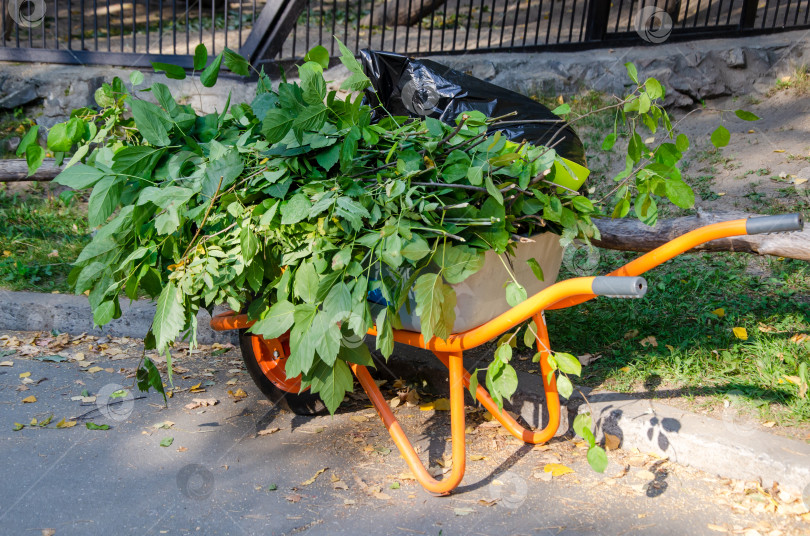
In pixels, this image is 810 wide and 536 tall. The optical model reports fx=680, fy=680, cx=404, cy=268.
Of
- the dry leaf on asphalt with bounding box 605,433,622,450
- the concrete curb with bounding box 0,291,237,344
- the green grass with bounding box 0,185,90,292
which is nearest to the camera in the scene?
the dry leaf on asphalt with bounding box 605,433,622,450

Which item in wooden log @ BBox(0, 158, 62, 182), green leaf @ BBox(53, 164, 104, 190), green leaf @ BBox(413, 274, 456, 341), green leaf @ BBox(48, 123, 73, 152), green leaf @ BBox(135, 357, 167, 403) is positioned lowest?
green leaf @ BBox(135, 357, 167, 403)

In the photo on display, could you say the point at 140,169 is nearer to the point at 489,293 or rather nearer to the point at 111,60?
the point at 489,293

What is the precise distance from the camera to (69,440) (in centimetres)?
270

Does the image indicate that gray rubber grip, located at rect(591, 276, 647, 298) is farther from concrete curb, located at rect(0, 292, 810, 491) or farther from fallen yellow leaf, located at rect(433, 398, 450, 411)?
fallen yellow leaf, located at rect(433, 398, 450, 411)

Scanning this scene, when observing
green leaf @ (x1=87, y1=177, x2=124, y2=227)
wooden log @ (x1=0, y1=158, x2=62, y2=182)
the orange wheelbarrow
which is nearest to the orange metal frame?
the orange wheelbarrow

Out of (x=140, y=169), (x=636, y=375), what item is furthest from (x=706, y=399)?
(x=140, y=169)

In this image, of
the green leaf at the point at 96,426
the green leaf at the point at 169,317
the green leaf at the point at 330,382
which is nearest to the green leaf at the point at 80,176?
the green leaf at the point at 169,317

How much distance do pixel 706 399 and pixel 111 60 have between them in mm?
5473

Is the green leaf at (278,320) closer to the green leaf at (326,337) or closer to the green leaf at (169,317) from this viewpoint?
the green leaf at (326,337)

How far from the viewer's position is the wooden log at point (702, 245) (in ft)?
8.29

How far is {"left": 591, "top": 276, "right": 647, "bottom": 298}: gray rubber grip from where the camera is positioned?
1.65 meters

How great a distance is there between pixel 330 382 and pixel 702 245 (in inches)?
64.6

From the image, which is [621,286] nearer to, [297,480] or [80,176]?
[297,480]

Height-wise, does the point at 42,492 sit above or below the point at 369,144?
below
